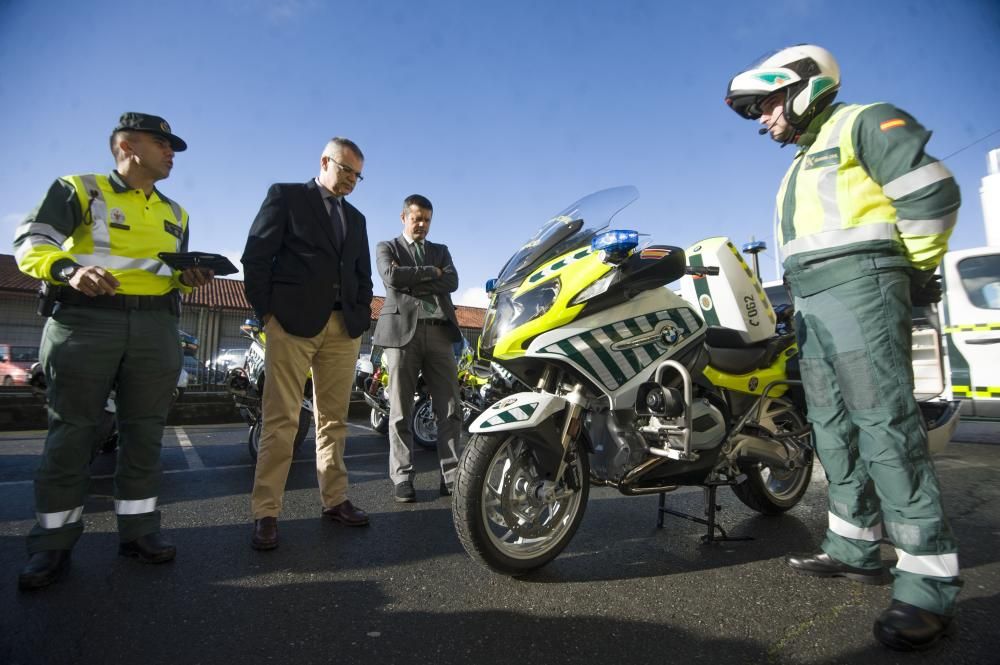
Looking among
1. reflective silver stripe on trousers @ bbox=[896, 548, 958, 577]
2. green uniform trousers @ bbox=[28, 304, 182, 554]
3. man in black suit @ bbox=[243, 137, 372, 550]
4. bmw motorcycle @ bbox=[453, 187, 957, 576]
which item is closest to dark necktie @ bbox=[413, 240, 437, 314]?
man in black suit @ bbox=[243, 137, 372, 550]

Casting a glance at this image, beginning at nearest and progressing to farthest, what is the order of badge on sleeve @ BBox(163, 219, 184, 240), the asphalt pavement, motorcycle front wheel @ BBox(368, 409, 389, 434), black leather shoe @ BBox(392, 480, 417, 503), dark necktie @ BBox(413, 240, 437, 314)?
the asphalt pavement, badge on sleeve @ BBox(163, 219, 184, 240), black leather shoe @ BBox(392, 480, 417, 503), dark necktie @ BBox(413, 240, 437, 314), motorcycle front wheel @ BBox(368, 409, 389, 434)

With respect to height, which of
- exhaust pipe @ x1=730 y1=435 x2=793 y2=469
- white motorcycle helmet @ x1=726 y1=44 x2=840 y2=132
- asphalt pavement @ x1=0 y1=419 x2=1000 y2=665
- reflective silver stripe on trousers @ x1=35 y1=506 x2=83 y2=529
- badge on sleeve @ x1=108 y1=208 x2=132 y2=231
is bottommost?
asphalt pavement @ x1=0 y1=419 x2=1000 y2=665

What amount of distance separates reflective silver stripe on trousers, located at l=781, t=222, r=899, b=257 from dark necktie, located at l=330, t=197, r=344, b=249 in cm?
220

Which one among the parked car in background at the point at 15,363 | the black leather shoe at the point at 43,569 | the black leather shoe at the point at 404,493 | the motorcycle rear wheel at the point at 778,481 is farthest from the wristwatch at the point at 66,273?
the parked car in background at the point at 15,363

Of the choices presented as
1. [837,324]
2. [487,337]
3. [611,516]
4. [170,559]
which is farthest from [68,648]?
[837,324]

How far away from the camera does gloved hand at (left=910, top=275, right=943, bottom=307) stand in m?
2.01

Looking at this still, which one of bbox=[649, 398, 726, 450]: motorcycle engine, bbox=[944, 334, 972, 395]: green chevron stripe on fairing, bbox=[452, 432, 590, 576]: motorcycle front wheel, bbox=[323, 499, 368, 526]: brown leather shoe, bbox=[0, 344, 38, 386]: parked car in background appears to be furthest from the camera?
bbox=[0, 344, 38, 386]: parked car in background

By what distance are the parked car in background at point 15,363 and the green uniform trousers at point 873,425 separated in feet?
53.2

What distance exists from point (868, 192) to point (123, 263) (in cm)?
303

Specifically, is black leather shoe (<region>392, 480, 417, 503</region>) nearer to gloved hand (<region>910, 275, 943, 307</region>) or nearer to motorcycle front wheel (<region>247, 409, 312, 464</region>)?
motorcycle front wheel (<region>247, 409, 312, 464</region>)

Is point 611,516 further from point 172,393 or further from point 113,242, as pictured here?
point 113,242

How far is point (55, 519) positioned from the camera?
6.82 ft

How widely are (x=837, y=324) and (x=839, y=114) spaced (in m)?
0.84

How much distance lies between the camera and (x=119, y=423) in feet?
7.68
